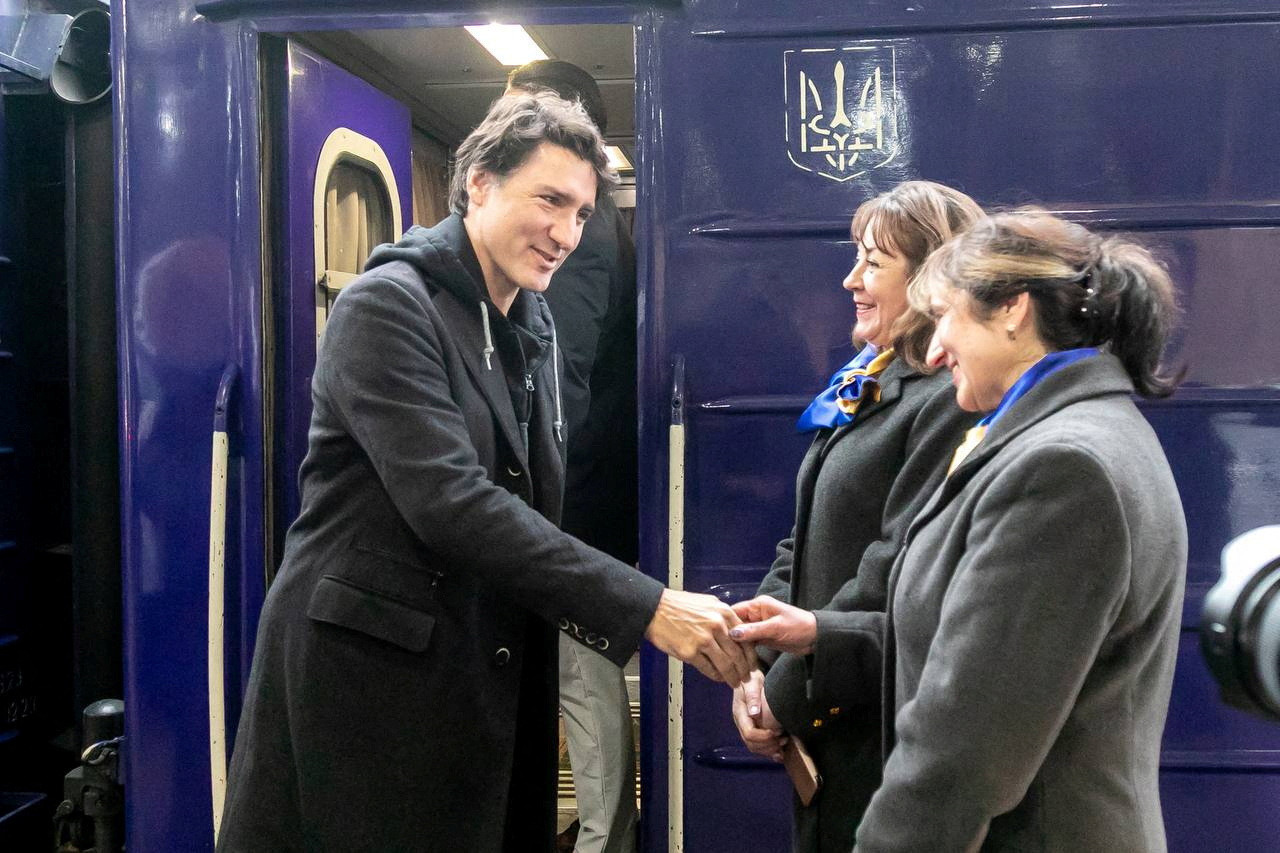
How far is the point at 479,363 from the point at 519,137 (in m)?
A: 0.40

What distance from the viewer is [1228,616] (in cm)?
109

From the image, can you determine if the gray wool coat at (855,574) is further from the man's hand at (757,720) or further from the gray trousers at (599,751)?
the gray trousers at (599,751)

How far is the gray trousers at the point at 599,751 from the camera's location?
2.93 m

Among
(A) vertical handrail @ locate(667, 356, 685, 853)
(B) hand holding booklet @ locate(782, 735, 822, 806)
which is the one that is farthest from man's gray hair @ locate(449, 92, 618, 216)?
(B) hand holding booklet @ locate(782, 735, 822, 806)

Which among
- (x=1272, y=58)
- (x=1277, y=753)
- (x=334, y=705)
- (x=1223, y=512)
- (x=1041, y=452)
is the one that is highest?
(x=1272, y=58)

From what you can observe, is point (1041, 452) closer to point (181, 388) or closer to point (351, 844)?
point (351, 844)

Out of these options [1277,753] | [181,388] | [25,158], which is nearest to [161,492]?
[181,388]

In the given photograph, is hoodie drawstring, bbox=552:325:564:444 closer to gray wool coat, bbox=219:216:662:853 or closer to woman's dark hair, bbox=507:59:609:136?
gray wool coat, bbox=219:216:662:853

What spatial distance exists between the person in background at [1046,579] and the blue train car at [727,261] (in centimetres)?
110

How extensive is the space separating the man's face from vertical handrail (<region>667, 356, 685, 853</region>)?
1.81ft

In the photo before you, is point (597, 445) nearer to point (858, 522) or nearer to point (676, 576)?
point (676, 576)

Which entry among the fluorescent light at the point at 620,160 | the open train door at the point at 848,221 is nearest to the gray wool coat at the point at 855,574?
the open train door at the point at 848,221

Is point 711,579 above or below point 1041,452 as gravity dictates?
below

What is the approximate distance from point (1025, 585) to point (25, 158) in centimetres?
342
